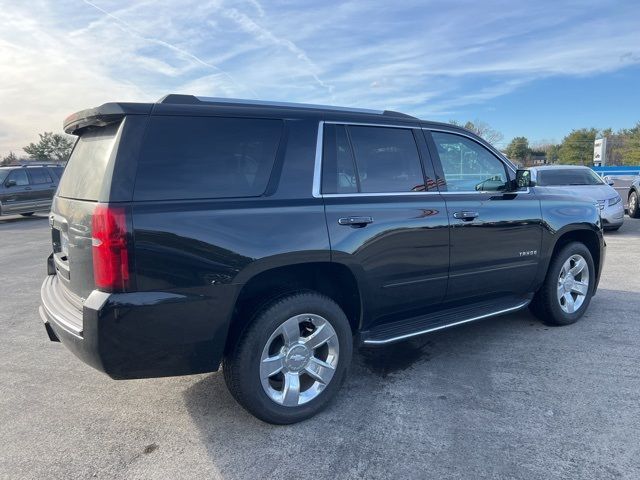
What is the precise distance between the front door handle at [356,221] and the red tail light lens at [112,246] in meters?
1.35

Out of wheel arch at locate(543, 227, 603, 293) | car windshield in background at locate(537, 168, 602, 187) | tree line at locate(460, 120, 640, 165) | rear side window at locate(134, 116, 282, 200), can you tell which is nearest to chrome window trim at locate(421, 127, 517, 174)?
wheel arch at locate(543, 227, 603, 293)

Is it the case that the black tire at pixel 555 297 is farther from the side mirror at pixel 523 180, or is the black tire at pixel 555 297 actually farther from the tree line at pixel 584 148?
the tree line at pixel 584 148

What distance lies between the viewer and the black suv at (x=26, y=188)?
1527 centimetres

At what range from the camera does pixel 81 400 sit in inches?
132

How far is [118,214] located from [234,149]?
804mm

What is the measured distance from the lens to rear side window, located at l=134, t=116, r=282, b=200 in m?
2.60

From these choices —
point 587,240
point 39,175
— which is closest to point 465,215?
point 587,240

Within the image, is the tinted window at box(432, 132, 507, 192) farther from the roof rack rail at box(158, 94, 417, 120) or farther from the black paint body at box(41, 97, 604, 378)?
the roof rack rail at box(158, 94, 417, 120)

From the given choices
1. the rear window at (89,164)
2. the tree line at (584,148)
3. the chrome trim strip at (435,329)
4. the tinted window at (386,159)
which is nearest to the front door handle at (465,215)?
the tinted window at (386,159)

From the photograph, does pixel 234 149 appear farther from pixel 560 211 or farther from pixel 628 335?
pixel 628 335

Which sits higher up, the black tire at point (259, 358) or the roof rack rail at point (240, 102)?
the roof rack rail at point (240, 102)

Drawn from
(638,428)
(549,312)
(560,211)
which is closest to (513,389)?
(638,428)

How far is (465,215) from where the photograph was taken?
12.5 feet

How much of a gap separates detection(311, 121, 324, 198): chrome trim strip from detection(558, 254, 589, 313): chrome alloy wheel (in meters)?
2.94
